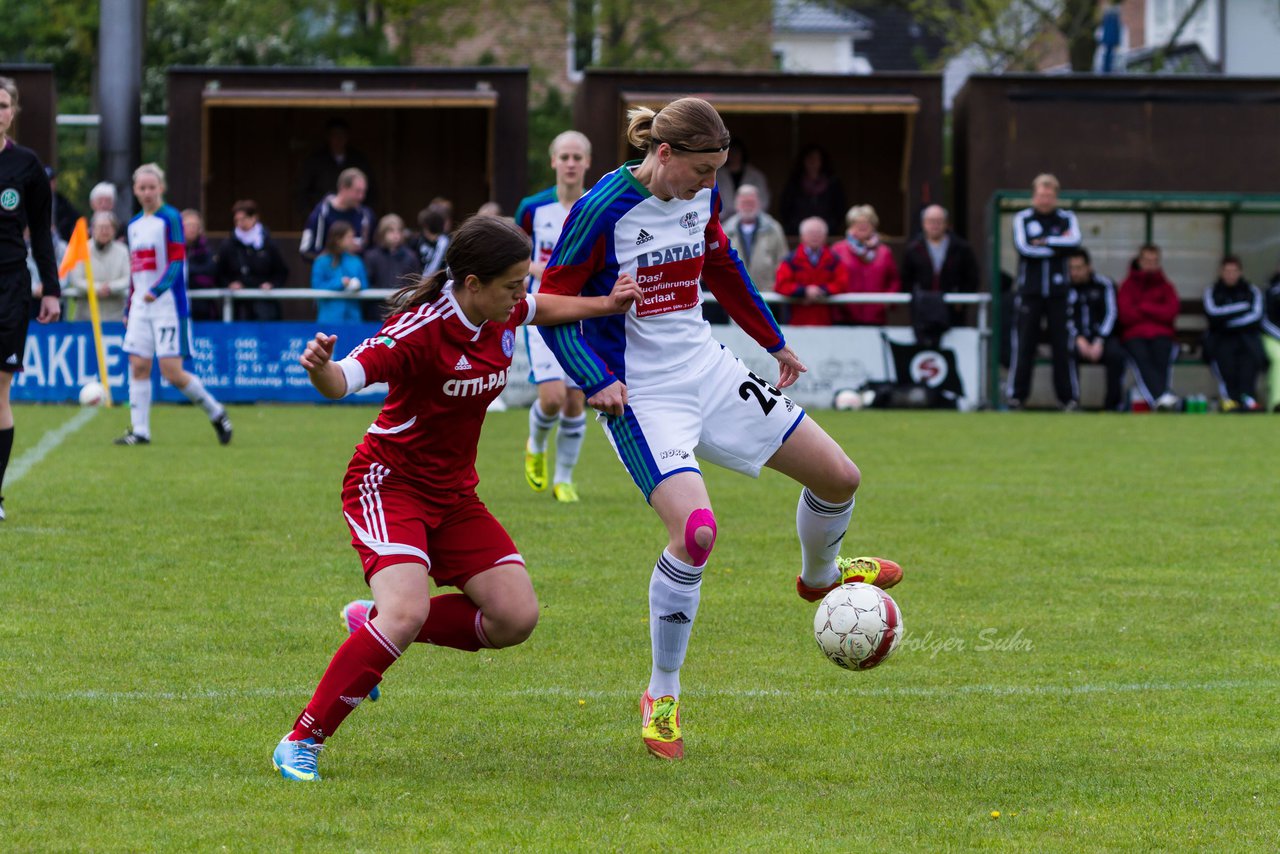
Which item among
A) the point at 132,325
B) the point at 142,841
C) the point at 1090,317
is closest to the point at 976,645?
the point at 142,841

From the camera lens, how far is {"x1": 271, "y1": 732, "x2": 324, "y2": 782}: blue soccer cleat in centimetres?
469

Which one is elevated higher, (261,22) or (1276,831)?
(261,22)

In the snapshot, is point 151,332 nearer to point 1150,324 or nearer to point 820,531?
point 820,531

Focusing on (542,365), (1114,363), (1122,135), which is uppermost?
(1122,135)

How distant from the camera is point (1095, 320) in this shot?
1964 centimetres

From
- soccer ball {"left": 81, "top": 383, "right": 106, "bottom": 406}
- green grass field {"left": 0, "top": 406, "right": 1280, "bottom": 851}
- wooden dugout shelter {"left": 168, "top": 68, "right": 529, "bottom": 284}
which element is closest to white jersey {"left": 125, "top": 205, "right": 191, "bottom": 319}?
green grass field {"left": 0, "top": 406, "right": 1280, "bottom": 851}

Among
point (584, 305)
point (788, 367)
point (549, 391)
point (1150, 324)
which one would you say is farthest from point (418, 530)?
point (1150, 324)

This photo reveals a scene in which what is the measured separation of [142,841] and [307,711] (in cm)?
72

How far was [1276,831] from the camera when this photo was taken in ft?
14.1

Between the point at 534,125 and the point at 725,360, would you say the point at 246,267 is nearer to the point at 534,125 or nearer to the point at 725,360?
the point at 725,360

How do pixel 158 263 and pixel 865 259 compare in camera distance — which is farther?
pixel 865 259

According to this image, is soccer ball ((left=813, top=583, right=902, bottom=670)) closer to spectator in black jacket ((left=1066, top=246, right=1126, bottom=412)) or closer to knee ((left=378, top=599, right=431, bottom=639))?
knee ((left=378, top=599, right=431, bottom=639))

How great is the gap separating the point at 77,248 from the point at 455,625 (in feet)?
44.4

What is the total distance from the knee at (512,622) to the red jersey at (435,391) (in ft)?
1.15
